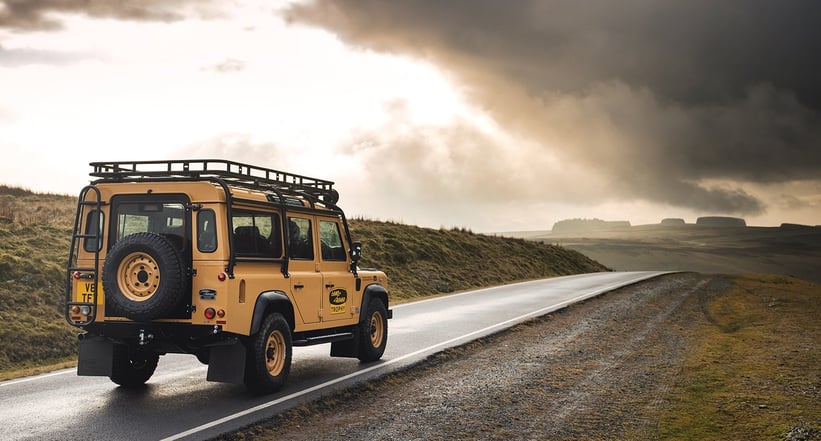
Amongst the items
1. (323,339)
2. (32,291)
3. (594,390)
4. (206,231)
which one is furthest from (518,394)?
(32,291)

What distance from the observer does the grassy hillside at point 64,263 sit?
1658 centimetres

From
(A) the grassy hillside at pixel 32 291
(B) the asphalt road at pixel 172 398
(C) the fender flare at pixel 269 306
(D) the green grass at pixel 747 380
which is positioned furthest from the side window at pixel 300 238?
(A) the grassy hillside at pixel 32 291

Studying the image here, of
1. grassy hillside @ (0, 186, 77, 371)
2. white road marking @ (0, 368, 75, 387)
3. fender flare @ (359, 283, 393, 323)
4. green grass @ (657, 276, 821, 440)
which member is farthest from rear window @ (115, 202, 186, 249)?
grassy hillside @ (0, 186, 77, 371)

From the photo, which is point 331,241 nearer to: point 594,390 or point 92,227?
point 92,227

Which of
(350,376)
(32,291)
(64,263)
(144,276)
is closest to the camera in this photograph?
(144,276)

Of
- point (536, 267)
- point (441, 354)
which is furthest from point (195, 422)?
point (536, 267)

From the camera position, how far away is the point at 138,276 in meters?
8.78

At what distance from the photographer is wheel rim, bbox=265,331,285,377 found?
385 inches

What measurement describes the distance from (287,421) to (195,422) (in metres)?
0.99

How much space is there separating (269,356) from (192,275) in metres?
1.64

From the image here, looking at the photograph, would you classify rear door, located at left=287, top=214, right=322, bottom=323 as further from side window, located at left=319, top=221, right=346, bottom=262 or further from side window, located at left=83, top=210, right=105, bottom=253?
side window, located at left=83, top=210, right=105, bottom=253

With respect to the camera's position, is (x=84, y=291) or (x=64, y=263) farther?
(x=64, y=263)

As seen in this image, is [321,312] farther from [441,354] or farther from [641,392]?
[641,392]

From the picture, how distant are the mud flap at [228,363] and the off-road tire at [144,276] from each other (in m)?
0.84
